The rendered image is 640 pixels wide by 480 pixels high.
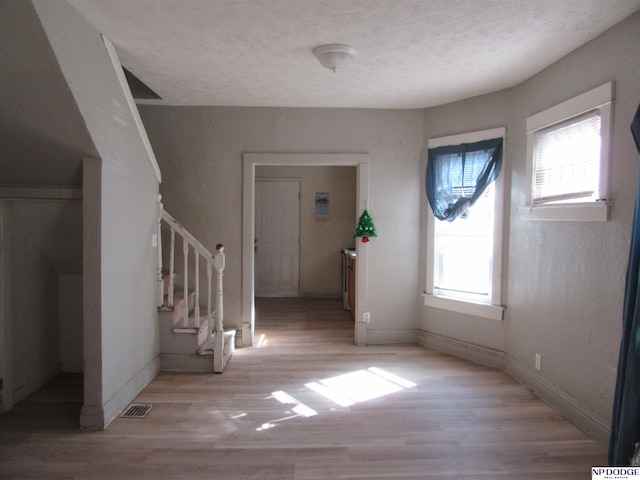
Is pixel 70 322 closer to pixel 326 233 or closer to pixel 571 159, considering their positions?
pixel 571 159

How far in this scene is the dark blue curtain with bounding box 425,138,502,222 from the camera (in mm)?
3770

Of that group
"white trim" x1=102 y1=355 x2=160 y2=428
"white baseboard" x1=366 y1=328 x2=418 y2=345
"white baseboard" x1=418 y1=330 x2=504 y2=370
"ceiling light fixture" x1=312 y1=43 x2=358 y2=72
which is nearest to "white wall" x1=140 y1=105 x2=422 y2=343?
"white baseboard" x1=366 y1=328 x2=418 y2=345

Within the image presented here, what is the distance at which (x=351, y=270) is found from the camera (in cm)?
589

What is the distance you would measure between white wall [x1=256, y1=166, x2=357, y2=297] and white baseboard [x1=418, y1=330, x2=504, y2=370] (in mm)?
2788

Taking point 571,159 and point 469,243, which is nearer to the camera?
point 571,159

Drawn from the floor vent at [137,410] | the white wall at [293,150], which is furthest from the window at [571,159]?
the floor vent at [137,410]

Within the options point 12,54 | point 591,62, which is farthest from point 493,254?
point 12,54

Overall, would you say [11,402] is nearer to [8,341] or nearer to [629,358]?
[8,341]

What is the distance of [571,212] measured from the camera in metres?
2.79

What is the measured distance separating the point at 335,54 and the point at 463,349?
2.98 meters

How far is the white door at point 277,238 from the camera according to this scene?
23.1 feet

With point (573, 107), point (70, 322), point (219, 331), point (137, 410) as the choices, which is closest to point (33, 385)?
point (70, 322)

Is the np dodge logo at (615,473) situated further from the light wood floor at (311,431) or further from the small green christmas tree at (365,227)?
the small green christmas tree at (365,227)

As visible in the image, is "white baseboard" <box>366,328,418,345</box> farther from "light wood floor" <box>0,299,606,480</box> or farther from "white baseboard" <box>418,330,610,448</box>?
"light wood floor" <box>0,299,606,480</box>
